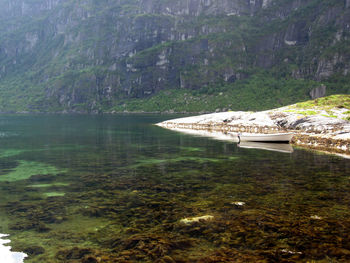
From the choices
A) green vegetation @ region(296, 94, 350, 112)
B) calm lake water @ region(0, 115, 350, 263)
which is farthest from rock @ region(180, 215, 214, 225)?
green vegetation @ region(296, 94, 350, 112)

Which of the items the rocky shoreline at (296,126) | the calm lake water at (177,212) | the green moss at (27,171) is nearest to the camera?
the calm lake water at (177,212)

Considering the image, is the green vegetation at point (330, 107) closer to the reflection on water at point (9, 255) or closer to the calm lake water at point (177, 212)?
the calm lake water at point (177, 212)

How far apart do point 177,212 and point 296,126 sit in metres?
56.4

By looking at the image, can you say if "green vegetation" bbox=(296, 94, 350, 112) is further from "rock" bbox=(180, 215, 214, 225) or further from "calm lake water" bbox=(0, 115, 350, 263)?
"rock" bbox=(180, 215, 214, 225)

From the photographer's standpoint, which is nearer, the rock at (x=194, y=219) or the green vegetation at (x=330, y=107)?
the rock at (x=194, y=219)

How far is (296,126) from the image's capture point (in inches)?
2665

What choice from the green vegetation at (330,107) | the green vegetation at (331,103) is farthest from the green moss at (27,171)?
the green vegetation at (331,103)

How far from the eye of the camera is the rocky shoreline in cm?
4835

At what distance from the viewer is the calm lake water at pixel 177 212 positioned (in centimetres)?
1320

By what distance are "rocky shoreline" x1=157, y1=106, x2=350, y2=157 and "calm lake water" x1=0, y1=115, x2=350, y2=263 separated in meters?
15.4

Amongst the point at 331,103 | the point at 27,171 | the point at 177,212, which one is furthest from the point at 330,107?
the point at 177,212

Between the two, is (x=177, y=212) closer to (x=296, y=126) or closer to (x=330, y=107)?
(x=296, y=126)

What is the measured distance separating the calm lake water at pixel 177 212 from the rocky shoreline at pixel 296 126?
50.7 ft

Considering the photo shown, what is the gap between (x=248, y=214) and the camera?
57.0 ft
